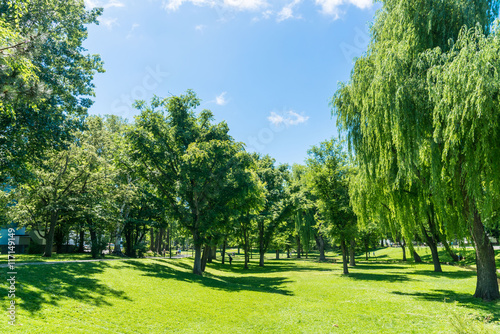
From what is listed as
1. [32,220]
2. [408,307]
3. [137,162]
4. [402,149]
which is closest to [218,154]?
[137,162]

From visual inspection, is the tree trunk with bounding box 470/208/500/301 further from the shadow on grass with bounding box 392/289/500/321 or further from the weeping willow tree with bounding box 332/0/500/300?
the shadow on grass with bounding box 392/289/500/321

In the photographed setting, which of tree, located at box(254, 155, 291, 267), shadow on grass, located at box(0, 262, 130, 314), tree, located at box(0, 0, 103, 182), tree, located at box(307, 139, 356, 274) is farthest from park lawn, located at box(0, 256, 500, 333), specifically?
tree, located at box(254, 155, 291, 267)

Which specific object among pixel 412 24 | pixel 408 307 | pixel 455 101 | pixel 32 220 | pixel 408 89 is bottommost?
pixel 408 307

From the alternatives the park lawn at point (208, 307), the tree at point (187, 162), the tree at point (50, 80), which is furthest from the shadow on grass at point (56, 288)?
the tree at point (187, 162)

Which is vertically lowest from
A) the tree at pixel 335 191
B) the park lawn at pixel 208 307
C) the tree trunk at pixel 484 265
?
the park lawn at pixel 208 307

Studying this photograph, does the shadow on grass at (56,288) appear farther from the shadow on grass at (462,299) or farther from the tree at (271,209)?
the tree at (271,209)

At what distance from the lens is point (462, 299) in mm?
13227

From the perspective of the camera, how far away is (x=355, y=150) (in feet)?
48.1

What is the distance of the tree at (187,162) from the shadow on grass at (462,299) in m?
13.6

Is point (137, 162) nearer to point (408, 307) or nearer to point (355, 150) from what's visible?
point (355, 150)

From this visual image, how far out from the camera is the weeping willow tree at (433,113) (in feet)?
Answer: 31.1

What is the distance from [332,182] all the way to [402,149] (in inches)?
628

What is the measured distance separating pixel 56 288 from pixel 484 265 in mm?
17871

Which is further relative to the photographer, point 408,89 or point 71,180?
point 71,180
